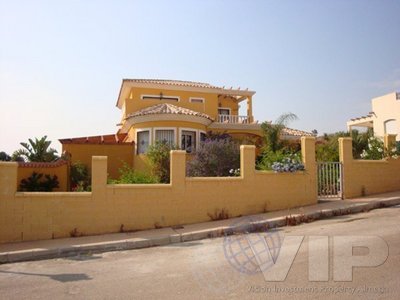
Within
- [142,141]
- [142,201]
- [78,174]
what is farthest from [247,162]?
[78,174]

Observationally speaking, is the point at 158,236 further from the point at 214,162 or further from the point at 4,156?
the point at 4,156

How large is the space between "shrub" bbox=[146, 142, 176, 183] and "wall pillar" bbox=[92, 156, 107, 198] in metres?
4.92

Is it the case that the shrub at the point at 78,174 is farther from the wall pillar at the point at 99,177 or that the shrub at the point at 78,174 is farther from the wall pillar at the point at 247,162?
the wall pillar at the point at 247,162

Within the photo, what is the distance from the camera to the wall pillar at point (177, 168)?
35.0 ft

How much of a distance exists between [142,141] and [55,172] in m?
A: 4.88

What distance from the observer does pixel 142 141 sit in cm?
1886

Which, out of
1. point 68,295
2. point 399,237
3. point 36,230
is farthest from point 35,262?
point 399,237

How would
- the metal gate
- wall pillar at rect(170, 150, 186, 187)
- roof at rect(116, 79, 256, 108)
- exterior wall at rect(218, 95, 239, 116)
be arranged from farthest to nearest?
exterior wall at rect(218, 95, 239, 116), roof at rect(116, 79, 256, 108), the metal gate, wall pillar at rect(170, 150, 186, 187)

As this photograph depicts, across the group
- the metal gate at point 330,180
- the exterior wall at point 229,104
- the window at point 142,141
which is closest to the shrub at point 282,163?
the metal gate at point 330,180

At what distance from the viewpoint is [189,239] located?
9.30m

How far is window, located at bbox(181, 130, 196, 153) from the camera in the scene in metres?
18.7

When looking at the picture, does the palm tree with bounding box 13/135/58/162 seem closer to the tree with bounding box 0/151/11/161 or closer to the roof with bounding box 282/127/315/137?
the tree with bounding box 0/151/11/161

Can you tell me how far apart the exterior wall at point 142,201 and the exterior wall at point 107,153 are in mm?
9564

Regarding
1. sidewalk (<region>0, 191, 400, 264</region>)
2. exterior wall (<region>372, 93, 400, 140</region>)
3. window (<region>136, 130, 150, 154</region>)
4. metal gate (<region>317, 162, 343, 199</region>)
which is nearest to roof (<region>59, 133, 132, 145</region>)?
window (<region>136, 130, 150, 154</region>)
